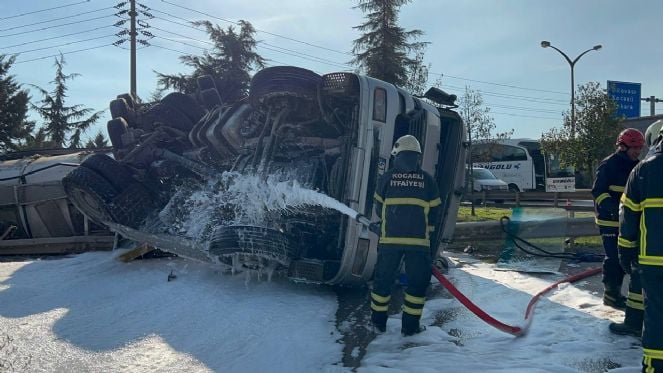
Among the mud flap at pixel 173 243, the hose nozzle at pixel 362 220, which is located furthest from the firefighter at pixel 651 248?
the mud flap at pixel 173 243

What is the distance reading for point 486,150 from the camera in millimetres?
21375

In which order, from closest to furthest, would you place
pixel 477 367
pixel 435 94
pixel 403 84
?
1. pixel 477 367
2. pixel 435 94
3. pixel 403 84

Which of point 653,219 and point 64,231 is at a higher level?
point 653,219

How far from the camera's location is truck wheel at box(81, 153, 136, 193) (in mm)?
6680

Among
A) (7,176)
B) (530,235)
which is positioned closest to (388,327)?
(530,235)

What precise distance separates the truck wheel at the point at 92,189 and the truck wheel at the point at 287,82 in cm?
236

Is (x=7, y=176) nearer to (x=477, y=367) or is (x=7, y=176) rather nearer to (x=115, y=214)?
(x=115, y=214)

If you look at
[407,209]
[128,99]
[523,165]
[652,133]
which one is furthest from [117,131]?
[523,165]

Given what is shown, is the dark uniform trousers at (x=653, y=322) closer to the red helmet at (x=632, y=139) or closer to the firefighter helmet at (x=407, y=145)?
the firefighter helmet at (x=407, y=145)

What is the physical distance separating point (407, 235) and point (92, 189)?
3854 mm

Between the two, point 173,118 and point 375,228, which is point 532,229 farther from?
point 173,118

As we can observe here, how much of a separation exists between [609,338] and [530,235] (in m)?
4.02

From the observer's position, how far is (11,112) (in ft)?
96.6

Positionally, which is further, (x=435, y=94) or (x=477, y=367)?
(x=435, y=94)
